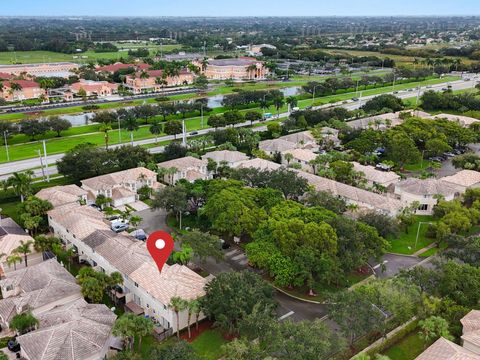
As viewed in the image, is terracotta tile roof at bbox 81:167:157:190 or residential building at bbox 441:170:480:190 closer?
terracotta tile roof at bbox 81:167:157:190

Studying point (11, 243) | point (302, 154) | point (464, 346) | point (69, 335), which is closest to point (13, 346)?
point (69, 335)

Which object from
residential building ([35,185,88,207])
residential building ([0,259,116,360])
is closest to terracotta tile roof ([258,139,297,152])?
residential building ([35,185,88,207])

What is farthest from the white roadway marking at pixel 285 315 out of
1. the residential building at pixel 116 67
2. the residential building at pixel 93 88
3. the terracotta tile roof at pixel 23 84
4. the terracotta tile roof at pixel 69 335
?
the residential building at pixel 116 67

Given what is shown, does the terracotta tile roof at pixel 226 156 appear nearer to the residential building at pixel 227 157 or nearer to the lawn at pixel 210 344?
the residential building at pixel 227 157

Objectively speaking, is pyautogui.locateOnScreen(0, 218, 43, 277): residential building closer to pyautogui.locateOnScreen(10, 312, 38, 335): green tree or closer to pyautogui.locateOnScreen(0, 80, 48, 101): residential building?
pyautogui.locateOnScreen(10, 312, 38, 335): green tree

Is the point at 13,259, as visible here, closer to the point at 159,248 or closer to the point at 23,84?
the point at 159,248

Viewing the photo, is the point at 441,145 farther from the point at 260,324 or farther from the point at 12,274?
the point at 12,274

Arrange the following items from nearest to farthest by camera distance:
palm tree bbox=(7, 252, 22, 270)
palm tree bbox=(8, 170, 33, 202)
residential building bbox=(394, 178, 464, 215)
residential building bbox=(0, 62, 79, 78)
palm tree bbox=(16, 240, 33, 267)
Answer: palm tree bbox=(7, 252, 22, 270), palm tree bbox=(16, 240, 33, 267), palm tree bbox=(8, 170, 33, 202), residential building bbox=(394, 178, 464, 215), residential building bbox=(0, 62, 79, 78)
